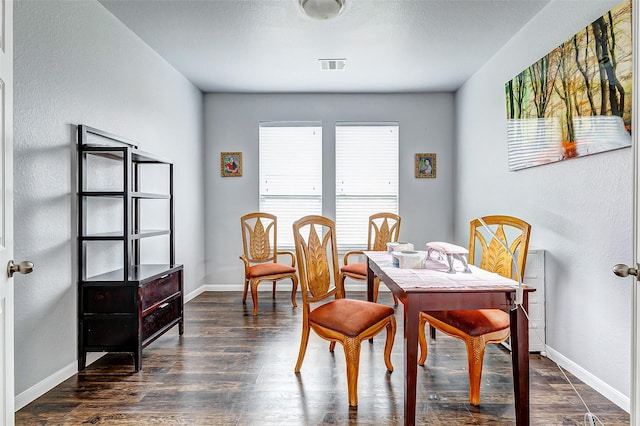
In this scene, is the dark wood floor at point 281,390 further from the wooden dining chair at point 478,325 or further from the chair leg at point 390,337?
the wooden dining chair at point 478,325

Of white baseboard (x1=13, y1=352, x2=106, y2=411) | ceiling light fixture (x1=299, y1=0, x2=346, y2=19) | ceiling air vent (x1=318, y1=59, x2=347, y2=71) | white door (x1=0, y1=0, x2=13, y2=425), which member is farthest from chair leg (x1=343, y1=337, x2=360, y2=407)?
ceiling air vent (x1=318, y1=59, x2=347, y2=71)

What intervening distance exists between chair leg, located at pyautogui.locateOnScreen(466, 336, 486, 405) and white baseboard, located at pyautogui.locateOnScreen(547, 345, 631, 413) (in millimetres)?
796

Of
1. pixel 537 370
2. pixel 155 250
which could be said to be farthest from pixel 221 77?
pixel 537 370

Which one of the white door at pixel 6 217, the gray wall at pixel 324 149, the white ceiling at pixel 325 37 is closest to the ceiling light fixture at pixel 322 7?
the white ceiling at pixel 325 37

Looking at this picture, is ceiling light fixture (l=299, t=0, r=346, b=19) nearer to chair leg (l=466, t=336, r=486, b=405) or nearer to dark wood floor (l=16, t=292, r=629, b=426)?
chair leg (l=466, t=336, r=486, b=405)

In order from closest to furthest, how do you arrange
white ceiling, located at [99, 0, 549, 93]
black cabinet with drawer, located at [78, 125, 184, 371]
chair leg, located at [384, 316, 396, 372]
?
1. chair leg, located at [384, 316, 396, 372]
2. black cabinet with drawer, located at [78, 125, 184, 371]
3. white ceiling, located at [99, 0, 549, 93]

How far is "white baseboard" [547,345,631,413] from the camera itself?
2.03m

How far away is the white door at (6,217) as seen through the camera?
1281 mm

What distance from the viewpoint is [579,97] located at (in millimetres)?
2354

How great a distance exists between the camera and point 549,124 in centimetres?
269

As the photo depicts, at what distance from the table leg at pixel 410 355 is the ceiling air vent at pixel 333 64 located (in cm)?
288

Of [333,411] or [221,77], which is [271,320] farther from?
[221,77]

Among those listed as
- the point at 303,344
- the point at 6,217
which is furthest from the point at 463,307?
the point at 6,217

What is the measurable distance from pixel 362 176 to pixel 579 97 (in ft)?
9.46
